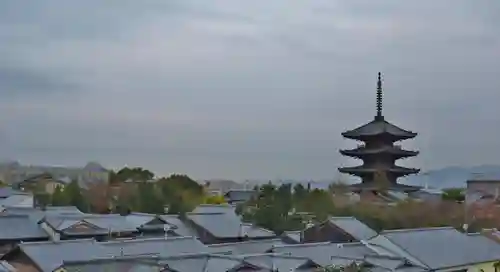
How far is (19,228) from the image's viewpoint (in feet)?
77.0

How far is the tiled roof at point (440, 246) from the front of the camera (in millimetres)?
18844

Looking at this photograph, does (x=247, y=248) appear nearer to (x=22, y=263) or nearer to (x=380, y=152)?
(x=22, y=263)

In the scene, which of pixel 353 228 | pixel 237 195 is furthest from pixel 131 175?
pixel 353 228

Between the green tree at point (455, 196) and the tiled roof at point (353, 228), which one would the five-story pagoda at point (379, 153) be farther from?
the tiled roof at point (353, 228)

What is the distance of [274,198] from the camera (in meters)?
29.6

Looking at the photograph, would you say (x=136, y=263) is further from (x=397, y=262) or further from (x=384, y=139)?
(x=384, y=139)

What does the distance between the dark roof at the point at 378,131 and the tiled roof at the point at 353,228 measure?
40.1 ft

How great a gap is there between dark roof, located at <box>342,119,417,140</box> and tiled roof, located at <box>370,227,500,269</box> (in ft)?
40.8

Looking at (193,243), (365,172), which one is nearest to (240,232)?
(193,243)

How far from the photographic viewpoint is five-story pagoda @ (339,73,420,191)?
113ft

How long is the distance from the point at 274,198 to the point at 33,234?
10807mm

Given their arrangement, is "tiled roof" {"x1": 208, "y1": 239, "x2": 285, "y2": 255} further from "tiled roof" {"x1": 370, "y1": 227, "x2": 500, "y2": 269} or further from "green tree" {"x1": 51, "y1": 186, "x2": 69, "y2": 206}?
"green tree" {"x1": 51, "y1": 186, "x2": 69, "y2": 206}

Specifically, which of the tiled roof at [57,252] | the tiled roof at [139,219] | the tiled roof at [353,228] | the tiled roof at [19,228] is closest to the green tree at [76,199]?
the tiled roof at [139,219]

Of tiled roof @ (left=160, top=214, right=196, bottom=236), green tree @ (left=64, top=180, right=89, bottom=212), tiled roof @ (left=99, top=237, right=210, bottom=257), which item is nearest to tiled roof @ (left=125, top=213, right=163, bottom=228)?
tiled roof @ (left=160, top=214, right=196, bottom=236)
